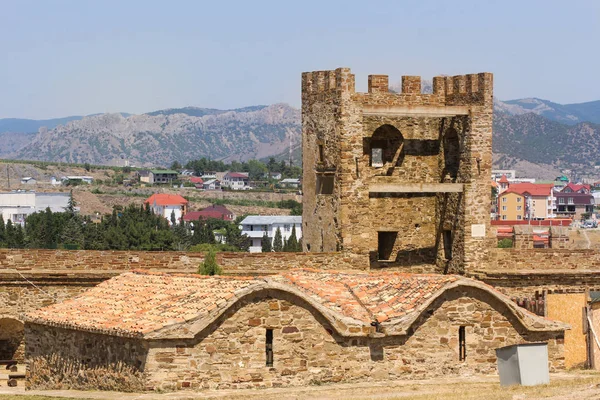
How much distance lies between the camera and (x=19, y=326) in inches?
1188

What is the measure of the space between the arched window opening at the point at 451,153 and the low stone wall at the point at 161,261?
3.84 meters

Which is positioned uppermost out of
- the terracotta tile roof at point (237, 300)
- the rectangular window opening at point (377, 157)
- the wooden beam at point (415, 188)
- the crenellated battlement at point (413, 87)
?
the crenellated battlement at point (413, 87)

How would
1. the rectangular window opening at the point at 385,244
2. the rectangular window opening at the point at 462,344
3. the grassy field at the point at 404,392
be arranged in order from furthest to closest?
the rectangular window opening at the point at 385,244 → the rectangular window opening at the point at 462,344 → the grassy field at the point at 404,392

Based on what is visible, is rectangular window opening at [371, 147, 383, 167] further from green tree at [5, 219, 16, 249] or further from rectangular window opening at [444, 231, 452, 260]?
green tree at [5, 219, 16, 249]

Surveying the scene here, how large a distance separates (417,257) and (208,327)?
12.6 meters

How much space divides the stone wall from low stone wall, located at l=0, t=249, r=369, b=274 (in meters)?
3.78

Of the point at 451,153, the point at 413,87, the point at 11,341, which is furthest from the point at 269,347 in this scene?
the point at 413,87

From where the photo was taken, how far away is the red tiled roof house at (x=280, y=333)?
2288cm

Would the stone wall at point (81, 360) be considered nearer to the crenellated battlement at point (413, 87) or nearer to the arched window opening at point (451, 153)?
the crenellated battlement at point (413, 87)

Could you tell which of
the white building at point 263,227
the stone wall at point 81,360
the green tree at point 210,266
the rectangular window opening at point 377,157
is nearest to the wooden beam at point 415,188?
the rectangular window opening at point 377,157

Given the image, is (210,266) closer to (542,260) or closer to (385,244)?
(385,244)

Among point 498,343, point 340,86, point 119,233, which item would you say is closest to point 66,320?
point 498,343

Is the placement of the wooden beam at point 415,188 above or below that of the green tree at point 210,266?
above

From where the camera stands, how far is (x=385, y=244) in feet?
113
